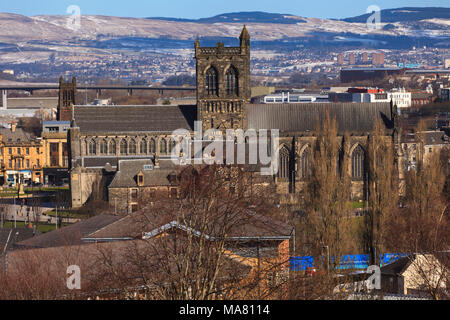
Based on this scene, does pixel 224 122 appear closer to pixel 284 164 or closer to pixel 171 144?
pixel 171 144

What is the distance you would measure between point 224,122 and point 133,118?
750 cm

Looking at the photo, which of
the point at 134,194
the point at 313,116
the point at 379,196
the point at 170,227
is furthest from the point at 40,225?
the point at 170,227

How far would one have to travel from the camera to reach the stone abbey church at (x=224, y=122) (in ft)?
312

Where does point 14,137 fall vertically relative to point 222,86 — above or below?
below

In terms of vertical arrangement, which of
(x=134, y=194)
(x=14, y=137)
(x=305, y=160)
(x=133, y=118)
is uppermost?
(x=133, y=118)

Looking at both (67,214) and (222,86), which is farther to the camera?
(222,86)

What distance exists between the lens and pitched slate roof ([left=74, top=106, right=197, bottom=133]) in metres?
96.5

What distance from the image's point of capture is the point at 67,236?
141 feet

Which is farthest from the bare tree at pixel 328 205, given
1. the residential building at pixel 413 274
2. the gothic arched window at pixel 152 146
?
the gothic arched window at pixel 152 146

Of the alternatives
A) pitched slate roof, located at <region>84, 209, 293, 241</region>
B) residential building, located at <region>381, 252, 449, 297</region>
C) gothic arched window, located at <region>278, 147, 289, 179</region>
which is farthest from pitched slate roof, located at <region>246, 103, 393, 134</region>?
pitched slate roof, located at <region>84, 209, 293, 241</region>

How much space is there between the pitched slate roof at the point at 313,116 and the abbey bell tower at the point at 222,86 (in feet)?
4.93

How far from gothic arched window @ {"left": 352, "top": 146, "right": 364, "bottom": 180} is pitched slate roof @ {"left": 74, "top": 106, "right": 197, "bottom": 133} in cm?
1331

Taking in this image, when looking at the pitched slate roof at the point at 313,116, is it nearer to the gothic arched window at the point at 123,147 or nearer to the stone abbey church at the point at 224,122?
the stone abbey church at the point at 224,122

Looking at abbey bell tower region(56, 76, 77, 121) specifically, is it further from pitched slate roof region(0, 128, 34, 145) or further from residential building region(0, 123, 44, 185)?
pitched slate roof region(0, 128, 34, 145)
